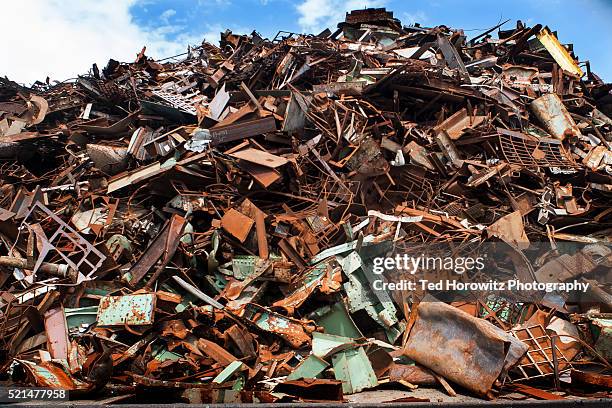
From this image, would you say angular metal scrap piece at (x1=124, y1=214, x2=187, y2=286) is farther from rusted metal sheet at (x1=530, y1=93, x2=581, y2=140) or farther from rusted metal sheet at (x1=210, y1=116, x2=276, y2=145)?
rusted metal sheet at (x1=530, y1=93, x2=581, y2=140)

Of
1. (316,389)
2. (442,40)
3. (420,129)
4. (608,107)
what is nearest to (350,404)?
(316,389)

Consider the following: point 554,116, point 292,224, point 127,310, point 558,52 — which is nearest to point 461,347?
point 292,224

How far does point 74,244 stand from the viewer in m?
5.29

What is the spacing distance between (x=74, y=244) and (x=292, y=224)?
263 centimetres

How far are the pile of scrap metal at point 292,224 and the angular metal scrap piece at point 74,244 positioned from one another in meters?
0.03

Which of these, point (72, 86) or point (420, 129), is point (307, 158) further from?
point (72, 86)

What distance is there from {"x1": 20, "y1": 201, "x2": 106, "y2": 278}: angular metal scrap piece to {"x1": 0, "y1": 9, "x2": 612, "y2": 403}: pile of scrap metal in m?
0.03

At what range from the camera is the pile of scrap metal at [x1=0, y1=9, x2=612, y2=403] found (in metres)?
4.11

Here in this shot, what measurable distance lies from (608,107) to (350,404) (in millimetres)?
9647

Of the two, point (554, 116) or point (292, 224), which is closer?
point (292, 224)

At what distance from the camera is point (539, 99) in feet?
27.5

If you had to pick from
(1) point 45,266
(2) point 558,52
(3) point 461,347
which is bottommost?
(3) point 461,347

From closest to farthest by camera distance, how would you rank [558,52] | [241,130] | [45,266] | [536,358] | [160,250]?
[536,358]
[45,266]
[160,250]
[241,130]
[558,52]

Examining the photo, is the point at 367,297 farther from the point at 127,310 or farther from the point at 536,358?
the point at 127,310
